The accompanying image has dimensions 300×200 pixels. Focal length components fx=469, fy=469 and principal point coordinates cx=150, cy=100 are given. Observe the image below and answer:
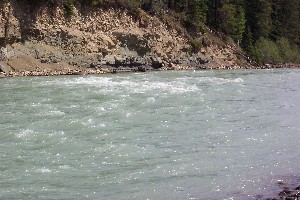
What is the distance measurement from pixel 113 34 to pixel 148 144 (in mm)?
29337

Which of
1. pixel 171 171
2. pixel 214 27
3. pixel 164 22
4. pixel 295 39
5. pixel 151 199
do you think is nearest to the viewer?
pixel 151 199

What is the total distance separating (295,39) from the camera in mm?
71625

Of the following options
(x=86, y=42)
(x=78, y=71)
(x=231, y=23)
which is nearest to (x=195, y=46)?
(x=231, y=23)

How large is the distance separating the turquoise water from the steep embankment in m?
11.9

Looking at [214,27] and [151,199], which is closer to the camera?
[151,199]

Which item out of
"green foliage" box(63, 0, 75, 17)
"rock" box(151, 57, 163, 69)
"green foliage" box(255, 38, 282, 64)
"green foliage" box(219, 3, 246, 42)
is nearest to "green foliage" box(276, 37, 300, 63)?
"green foliage" box(255, 38, 282, 64)

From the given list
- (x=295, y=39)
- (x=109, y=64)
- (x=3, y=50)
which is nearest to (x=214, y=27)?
(x=295, y=39)

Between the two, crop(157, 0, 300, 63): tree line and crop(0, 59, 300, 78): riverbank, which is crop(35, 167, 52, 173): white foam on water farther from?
crop(157, 0, 300, 63): tree line

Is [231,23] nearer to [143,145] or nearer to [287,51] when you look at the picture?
[287,51]

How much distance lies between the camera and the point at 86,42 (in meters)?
38.6

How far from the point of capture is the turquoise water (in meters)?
9.70

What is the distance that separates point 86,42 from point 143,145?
88.2 feet

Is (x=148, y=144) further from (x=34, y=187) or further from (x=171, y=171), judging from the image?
(x=34, y=187)

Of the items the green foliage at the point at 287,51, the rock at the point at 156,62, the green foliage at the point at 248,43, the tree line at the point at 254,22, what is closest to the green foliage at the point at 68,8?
the rock at the point at 156,62
